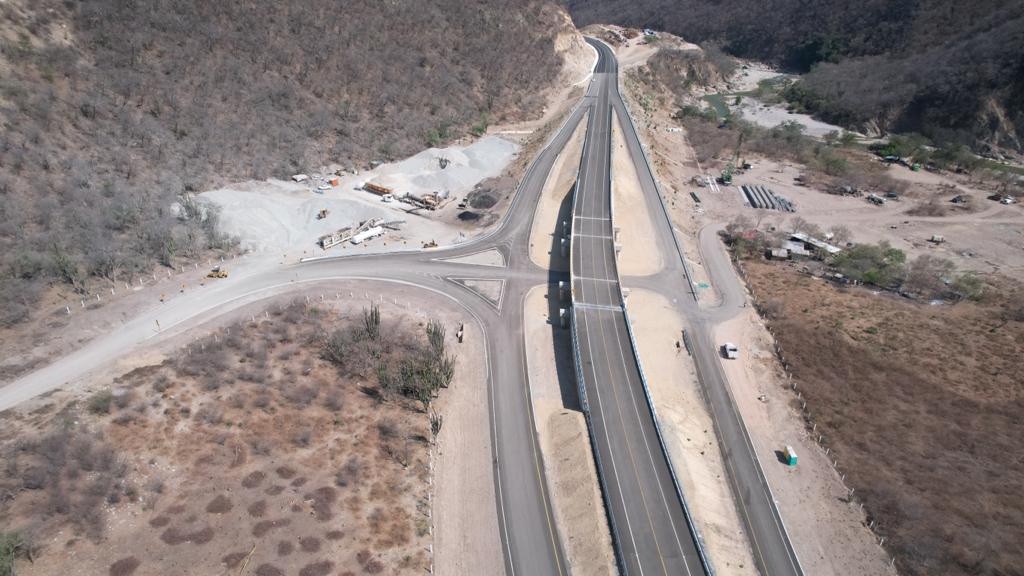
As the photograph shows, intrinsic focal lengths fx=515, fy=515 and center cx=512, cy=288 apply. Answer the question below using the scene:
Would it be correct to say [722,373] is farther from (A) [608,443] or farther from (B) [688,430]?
(A) [608,443]

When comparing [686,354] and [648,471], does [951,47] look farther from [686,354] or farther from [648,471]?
[648,471]

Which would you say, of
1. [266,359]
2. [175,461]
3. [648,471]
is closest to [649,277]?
[648,471]

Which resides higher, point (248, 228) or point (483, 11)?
point (483, 11)

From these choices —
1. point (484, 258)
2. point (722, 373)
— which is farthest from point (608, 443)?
point (484, 258)

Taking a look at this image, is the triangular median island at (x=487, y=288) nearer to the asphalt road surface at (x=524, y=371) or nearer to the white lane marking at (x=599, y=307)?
the asphalt road surface at (x=524, y=371)

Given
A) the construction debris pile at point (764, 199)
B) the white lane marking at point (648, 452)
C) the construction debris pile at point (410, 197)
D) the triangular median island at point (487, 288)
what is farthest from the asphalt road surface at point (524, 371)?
the construction debris pile at point (764, 199)
